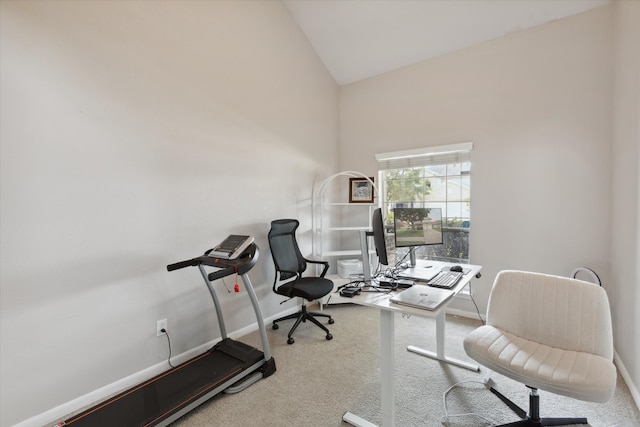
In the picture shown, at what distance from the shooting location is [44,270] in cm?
181

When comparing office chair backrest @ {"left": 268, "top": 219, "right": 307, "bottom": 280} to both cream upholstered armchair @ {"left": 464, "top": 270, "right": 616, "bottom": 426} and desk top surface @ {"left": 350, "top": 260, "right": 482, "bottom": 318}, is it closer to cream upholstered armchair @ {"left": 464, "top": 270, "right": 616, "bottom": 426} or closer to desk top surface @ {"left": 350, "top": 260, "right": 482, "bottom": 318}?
desk top surface @ {"left": 350, "top": 260, "right": 482, "bottom": 318}

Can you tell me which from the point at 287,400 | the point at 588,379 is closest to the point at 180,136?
the point at 287,400

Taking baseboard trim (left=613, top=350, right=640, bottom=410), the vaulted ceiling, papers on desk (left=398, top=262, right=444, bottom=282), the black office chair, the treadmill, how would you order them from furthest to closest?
1. the black office chair
2. the vaulted ceiling
3. papers on desk (left=398, top=262, right=444, bottom=282)
4. baseboard trim (left=613, top=350, right=640, bottom=410)
5. the treadmill

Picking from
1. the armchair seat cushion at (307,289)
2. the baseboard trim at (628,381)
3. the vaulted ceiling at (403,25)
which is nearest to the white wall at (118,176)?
the armchair seat cushion at (307,289)

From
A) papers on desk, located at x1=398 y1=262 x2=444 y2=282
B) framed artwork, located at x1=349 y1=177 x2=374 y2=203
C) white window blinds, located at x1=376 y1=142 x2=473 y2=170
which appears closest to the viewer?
papers on desk, located at x1=398 y1=262 x2=444 y2=282

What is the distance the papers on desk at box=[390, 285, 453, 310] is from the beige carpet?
2.57 feet

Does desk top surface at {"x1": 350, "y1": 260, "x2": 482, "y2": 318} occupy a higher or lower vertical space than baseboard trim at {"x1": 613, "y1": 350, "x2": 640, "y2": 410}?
higher

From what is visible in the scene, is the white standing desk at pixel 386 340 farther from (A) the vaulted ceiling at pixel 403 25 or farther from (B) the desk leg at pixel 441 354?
A: (A) the vaulted ceiling at pixel 403 25

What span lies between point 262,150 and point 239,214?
760 mm

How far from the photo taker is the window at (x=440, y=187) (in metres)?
3.34

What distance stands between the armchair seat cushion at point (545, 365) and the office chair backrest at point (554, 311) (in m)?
0.06

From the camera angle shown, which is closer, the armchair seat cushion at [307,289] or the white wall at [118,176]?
the white wall at [118,176]

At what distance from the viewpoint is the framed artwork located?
389 centimetres

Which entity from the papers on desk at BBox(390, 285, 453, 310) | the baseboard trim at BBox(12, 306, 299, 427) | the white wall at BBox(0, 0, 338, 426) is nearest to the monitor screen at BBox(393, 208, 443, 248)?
the papers on desk at BBox(390, 285, 453, 310)
